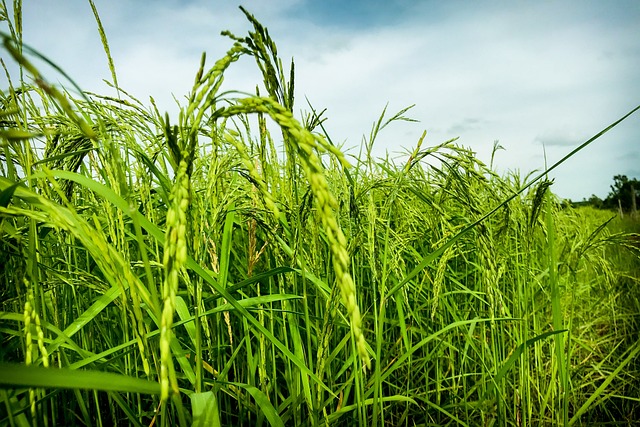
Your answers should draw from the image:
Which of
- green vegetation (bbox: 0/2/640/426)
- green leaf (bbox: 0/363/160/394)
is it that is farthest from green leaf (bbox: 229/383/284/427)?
green leaf (bbox: 0/363/160/394)

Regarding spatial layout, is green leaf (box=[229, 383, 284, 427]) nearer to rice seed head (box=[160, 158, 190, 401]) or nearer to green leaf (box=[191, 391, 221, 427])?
green leaf (box=[191, 391, 221, 427])

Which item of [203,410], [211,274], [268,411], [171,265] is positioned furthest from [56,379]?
[211,274]

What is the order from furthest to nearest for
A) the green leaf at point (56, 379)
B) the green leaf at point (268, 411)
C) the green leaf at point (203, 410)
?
the green leaf at point (268, 411) < the green leaf at point (203, 410) < the green leaf at point (56, 379)

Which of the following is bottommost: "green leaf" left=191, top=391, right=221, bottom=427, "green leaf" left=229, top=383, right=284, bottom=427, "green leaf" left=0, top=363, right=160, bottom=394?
"green leaf" left=229, top=383, right=284, bottom=427

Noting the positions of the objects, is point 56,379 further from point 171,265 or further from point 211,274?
point 211,274

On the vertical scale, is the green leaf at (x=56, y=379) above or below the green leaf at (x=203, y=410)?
above

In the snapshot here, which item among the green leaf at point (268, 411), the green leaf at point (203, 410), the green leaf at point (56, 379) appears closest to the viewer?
the green leaf at point (56, 379)

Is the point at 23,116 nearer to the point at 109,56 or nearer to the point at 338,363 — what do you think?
the point at 109,56

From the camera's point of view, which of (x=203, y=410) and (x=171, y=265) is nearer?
(x=171, y=265)

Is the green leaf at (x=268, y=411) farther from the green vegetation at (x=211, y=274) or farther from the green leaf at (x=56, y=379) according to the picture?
the green leaf at (x=56, y=379)

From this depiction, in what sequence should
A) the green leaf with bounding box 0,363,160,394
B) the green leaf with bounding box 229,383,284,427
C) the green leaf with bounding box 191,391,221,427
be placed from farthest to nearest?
1. the green leaf with bounding box 229,383,284,427
2. the green leaf with bounding box 191,391,221,427
3. the green leaf with bounding box 0,363,160,394

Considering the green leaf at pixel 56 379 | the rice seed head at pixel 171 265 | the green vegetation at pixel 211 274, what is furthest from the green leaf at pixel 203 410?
the rice seed head at pixel 171 265

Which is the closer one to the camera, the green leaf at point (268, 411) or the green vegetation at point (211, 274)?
the green vegetation at point (211, 274)

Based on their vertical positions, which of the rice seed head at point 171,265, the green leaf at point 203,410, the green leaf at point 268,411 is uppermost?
the rice seed head at point 171,265
